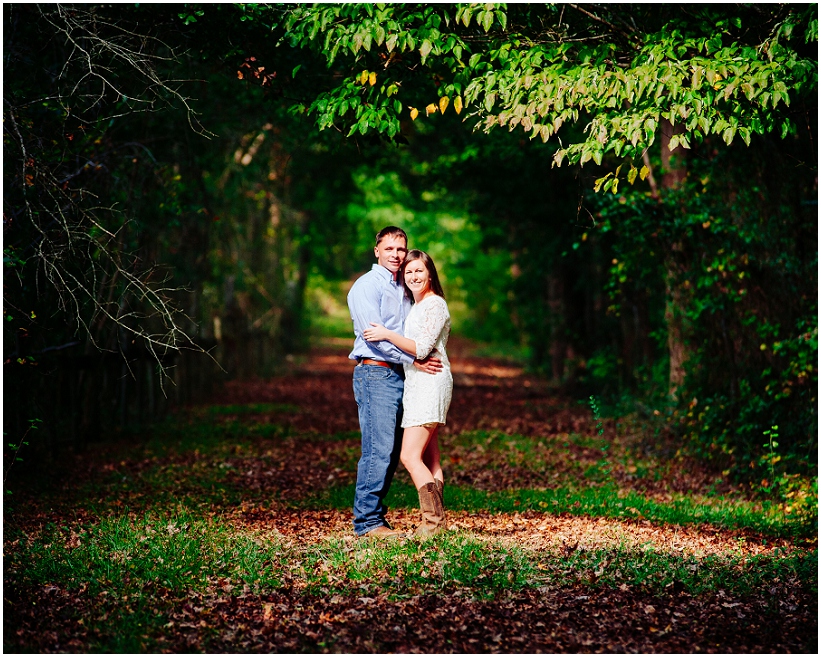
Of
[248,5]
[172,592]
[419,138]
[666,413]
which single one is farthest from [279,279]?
[172,592]

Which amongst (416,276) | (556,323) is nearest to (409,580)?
(416,276)

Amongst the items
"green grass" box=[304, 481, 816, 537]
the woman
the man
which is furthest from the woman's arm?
"green grass" box=[304, 481, 816, 537]

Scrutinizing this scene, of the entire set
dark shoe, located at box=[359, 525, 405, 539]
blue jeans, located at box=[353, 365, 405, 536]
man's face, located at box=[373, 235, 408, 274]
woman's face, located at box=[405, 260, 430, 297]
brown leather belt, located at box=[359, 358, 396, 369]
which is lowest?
dark shoe, located at box=[359, 525, 405, 539]

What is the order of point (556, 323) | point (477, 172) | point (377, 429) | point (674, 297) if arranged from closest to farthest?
point (377, 429) → point (674, 297) → point (477, 172) → point (556, 323)

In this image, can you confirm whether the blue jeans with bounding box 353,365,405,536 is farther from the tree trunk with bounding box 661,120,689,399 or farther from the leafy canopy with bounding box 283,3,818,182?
the tree trunk with bounding box 661,120,689,399

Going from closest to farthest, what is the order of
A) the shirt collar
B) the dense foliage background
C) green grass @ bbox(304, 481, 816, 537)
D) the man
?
the dense foliage background < the man < the shirt collar < green grass @ bbox(304, 481, 816, 537)

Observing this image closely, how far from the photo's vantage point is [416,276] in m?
6.65

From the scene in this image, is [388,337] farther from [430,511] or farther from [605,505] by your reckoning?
[605,505]

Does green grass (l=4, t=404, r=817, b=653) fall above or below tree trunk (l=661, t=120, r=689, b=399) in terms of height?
below

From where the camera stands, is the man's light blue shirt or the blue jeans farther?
the blue jeans

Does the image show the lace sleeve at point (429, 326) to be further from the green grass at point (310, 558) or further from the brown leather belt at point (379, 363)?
the green grass at point (310, 558)

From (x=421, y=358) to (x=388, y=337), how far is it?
0.29 meters

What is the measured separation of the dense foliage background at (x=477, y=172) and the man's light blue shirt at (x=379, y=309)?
1.10 m

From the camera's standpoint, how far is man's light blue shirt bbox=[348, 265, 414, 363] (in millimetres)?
6668
